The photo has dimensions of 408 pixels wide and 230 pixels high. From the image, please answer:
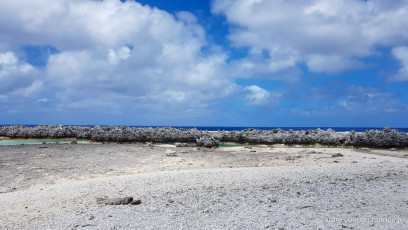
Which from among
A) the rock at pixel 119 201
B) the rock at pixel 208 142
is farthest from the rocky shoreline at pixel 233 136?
the rock at pixel 119 201

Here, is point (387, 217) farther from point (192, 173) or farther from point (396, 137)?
point (396, 137)

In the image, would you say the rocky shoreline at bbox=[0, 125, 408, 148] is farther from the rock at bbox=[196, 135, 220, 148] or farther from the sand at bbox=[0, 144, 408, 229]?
the sand at bbox=[0, 144, 408, 229]

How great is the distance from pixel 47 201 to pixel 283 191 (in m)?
5.47

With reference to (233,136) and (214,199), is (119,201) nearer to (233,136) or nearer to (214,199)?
(214,199)

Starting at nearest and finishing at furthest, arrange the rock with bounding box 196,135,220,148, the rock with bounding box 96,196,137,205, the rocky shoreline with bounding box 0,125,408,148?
the rock with bounding box 96,196,137,205
the rocky shoreline with bounding box 0,125,408,148
the rock with bounding box 196,135,220,148

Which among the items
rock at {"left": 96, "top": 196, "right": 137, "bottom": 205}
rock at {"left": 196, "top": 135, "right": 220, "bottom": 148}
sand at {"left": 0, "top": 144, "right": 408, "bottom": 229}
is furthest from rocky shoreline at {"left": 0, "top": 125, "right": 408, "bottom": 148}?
rock at {"left": 96, "top": 196, "right": 137, "bottom": 205}

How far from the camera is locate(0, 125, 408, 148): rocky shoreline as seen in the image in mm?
21250

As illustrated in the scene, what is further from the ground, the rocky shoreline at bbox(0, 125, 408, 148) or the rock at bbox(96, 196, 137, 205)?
the rocky shoreline at bbox(0, 125, 408, 148)

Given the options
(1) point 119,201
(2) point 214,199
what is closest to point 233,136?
(2) point 214,199

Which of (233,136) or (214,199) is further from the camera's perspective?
(233,136)

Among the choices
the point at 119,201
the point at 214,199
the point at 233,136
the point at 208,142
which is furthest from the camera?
the point at 233,136

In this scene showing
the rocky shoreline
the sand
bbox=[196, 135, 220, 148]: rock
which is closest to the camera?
the sand

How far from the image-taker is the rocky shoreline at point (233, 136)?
21250mm

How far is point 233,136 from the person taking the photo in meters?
26.4
